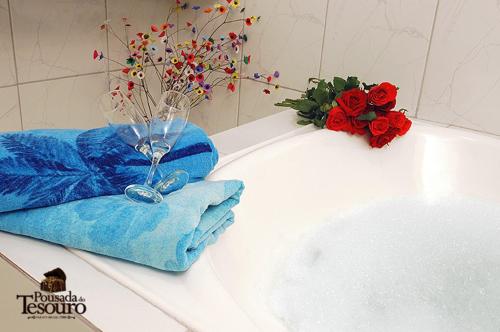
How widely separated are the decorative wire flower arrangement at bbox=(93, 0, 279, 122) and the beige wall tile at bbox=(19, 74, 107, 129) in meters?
0.10

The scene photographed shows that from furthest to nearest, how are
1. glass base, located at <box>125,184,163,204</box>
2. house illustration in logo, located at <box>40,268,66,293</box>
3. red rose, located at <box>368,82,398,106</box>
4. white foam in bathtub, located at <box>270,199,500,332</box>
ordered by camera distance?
red rose, located at <box>368,82,398,106</box>, white foam in bathtub, located at <box>270,199,500,332</box>, glass base, located at <box>125,184,163,204</box>, house illustration in logo, located at <box>40,268,66,293</box>

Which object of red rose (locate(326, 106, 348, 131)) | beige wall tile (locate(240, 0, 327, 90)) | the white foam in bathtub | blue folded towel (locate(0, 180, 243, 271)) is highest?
beige wall tile (locate(240, 0, 327, 90))

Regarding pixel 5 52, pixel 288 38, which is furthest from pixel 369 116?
pixel 5 52

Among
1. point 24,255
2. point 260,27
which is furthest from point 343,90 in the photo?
point 24,255

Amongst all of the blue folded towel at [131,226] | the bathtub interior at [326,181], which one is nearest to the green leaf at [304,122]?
the bathtub interior at [326,181]

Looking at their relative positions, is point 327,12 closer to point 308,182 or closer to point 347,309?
point 308,182

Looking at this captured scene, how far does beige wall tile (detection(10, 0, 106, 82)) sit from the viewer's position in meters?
1.35

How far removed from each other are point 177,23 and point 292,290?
1292 mm

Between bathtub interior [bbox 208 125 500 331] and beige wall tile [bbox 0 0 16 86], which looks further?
beige wall tile [bbox 0 0 16 86]

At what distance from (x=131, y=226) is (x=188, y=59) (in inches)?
44.3

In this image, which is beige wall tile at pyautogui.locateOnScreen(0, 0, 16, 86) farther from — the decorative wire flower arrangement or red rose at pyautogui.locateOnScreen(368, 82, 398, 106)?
red rose at pyautogui.locateOnScreen(368, 82, 398, 106)

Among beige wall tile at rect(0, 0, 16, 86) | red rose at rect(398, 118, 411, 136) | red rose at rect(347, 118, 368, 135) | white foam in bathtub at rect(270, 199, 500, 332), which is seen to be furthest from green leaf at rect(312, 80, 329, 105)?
beige wall tile at rect(0, 0, 16, 86)

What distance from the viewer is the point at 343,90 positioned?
133 centimetres

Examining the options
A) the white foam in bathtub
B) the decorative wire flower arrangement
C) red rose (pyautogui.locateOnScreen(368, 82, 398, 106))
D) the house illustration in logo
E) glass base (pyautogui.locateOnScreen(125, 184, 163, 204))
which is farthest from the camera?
the decorative wire flower arrangement
